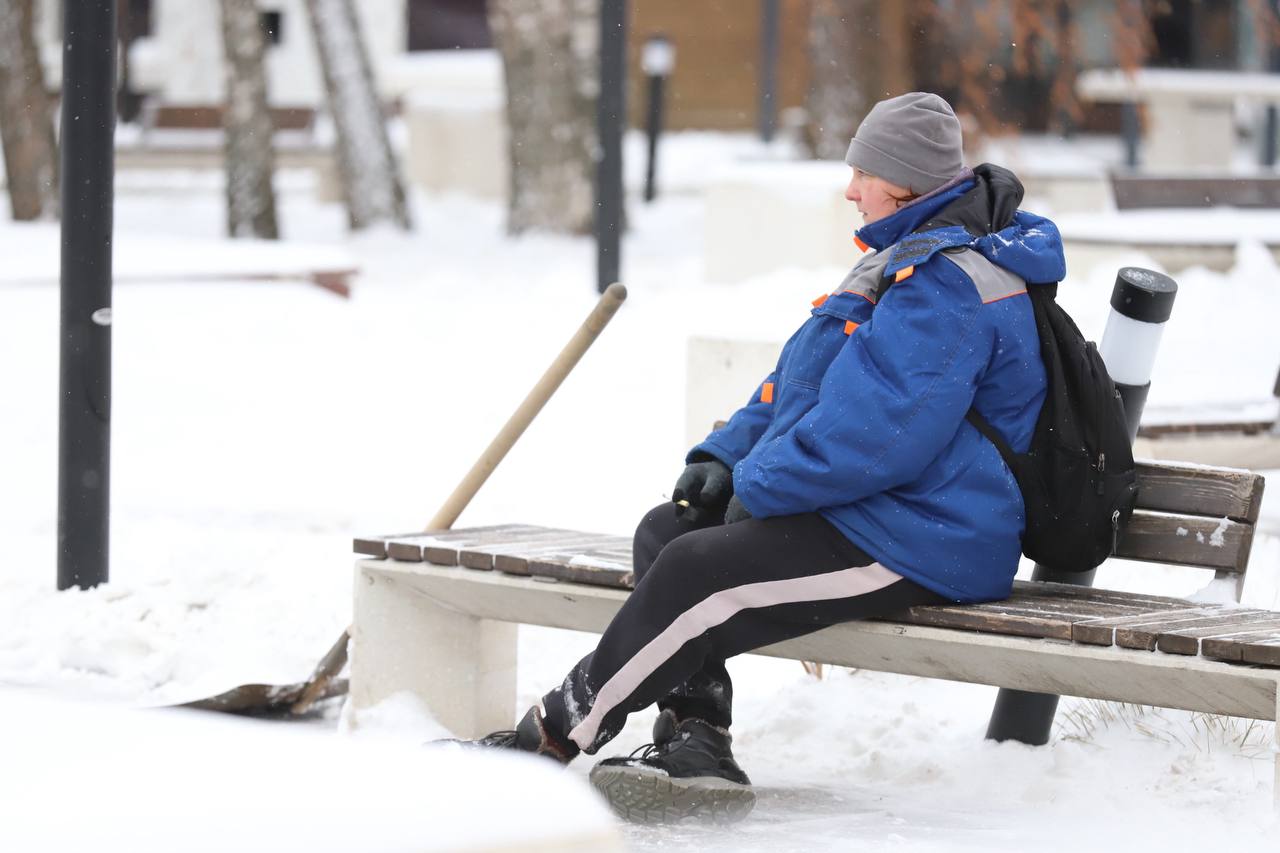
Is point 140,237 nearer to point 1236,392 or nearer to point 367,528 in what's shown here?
point 367,528

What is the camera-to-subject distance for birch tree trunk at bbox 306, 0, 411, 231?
15914 mm

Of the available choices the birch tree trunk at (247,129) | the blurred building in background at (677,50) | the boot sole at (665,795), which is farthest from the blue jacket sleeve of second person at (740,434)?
the blurred building in background at (677,50)

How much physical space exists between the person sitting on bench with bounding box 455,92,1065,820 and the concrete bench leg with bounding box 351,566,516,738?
1.91 ft

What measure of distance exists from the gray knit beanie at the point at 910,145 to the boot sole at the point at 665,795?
1.18 m

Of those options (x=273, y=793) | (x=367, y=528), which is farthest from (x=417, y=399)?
(x=273, y=793)

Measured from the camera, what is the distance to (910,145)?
11.8ft

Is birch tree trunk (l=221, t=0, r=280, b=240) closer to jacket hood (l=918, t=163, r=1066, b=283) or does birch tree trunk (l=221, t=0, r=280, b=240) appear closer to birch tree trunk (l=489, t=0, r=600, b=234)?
birch tree trunk (l=489, t=0, r=600, b=234)

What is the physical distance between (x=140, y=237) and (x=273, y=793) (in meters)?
9.75

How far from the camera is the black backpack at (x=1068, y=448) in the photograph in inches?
139

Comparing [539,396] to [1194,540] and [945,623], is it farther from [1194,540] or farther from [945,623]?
[1194,540]

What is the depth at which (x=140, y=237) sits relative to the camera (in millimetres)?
10953

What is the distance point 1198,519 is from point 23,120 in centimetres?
1341

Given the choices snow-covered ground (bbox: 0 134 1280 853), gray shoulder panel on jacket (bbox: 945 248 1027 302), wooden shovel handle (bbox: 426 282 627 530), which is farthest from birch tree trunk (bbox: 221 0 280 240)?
gray shoulder panel on jacket (bbox: 945 248 1027 302)

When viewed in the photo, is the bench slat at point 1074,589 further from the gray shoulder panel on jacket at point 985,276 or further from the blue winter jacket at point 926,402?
the gray shoulder panel on jacket at point 985,276
